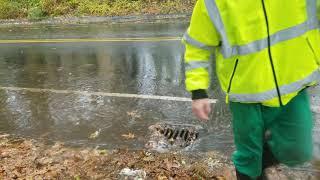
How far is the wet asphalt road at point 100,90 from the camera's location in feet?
17.3

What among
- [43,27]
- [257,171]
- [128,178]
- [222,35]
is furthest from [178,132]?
[43,27]

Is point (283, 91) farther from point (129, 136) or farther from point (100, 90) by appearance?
point (100, 90)

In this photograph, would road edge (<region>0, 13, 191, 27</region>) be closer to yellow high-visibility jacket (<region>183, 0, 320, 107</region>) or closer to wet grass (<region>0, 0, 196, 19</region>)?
wet grass (<region>0, 0, 196, 19</region>)

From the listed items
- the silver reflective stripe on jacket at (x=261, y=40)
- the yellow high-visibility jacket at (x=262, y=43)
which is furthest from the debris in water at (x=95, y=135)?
the silver reflective stripe on jacket at (x=261, y=40)

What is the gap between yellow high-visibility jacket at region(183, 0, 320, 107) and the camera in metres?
2.63

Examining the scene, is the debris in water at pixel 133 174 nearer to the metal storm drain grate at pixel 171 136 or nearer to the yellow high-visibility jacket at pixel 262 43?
the metal storm drain grate at pixel 171 136

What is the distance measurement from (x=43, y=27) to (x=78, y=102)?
316 inches

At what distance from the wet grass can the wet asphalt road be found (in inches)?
107

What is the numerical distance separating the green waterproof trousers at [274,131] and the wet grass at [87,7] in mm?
10724

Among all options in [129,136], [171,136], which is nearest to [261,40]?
[171,136]

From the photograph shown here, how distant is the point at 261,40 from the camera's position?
2.66m

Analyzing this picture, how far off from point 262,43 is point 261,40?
2cm

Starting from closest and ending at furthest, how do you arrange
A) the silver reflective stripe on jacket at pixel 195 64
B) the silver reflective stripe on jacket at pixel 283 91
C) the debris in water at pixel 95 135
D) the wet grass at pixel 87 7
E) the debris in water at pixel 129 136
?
the silver reflective stripe on jacket at pixel 283 91 → the silver reflective stripe on jacket at pixel 195 64 → the debris in water at pixel 129 136 → the debris in water at pixel 95 135 → the wet grass at pixel 87 7

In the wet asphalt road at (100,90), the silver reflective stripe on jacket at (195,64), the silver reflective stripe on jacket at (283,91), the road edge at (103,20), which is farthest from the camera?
the road edge at (103,20)
